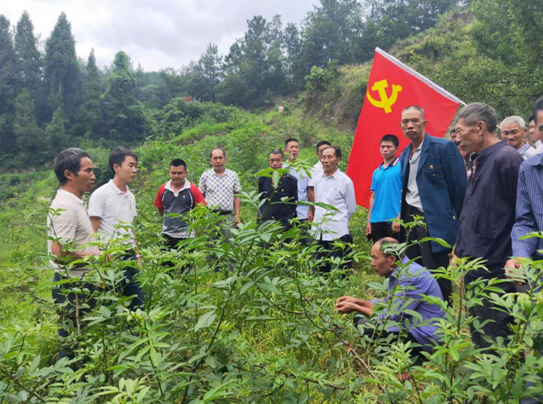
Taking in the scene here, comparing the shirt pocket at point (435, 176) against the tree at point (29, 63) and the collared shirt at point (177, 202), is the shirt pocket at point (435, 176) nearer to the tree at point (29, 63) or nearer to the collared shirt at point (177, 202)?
the collared shirt at point (177, 202)

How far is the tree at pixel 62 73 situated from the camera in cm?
3612

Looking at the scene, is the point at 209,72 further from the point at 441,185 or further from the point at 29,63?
the point at 441,185

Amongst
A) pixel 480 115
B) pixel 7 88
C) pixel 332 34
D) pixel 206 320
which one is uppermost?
pixel 332 34

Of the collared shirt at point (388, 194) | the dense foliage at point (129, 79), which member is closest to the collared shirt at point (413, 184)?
the collared shirt at point (388, 194)

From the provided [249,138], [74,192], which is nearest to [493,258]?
[74,192]

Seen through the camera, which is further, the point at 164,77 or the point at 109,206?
the point at 164,77

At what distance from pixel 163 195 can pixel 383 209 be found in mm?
1972

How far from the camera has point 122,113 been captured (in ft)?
108

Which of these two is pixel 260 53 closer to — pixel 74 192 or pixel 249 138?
pixel 249 138

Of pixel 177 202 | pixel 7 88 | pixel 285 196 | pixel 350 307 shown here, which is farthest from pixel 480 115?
pixel 7 88

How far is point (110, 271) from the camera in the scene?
1273 millimetres

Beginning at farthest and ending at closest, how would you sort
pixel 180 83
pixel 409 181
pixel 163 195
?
1. pixel 180 83
2. pixel 163 195
3. pixel 409 181

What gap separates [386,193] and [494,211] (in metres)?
1.45

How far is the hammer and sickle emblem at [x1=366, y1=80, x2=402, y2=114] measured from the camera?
12.9 feet
